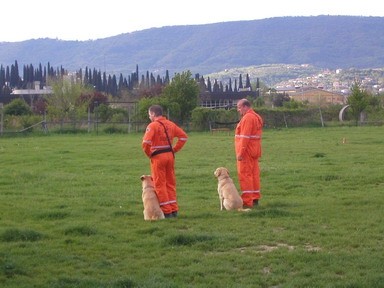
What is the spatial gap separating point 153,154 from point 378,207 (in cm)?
428

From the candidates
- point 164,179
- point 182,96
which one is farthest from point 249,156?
point 182,96

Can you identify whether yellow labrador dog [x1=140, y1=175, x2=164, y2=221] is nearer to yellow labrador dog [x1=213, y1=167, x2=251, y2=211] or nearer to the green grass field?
the green grass field

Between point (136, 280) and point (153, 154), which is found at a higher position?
point (153, 154)

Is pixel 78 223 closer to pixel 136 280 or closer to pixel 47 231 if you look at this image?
pixel 47 231

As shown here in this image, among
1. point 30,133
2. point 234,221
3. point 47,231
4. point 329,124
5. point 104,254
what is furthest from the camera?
point 329,124

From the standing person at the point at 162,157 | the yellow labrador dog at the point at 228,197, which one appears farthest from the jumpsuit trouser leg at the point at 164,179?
the yellow labrador dog at the point at 228,197

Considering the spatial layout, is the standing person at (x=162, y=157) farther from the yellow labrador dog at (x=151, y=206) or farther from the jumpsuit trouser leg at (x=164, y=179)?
the yellow labrador dog at (x=151, y=206)

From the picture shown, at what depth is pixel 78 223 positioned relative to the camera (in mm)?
13500

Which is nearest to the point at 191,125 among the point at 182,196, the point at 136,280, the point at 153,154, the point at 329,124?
the point at 329,124

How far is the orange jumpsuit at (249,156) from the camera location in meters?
15.6

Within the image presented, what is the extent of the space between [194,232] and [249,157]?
3.63 metres

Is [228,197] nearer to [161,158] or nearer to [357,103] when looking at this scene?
[161,158]

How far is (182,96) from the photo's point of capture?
6012cm

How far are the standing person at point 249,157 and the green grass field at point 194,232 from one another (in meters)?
0.33
